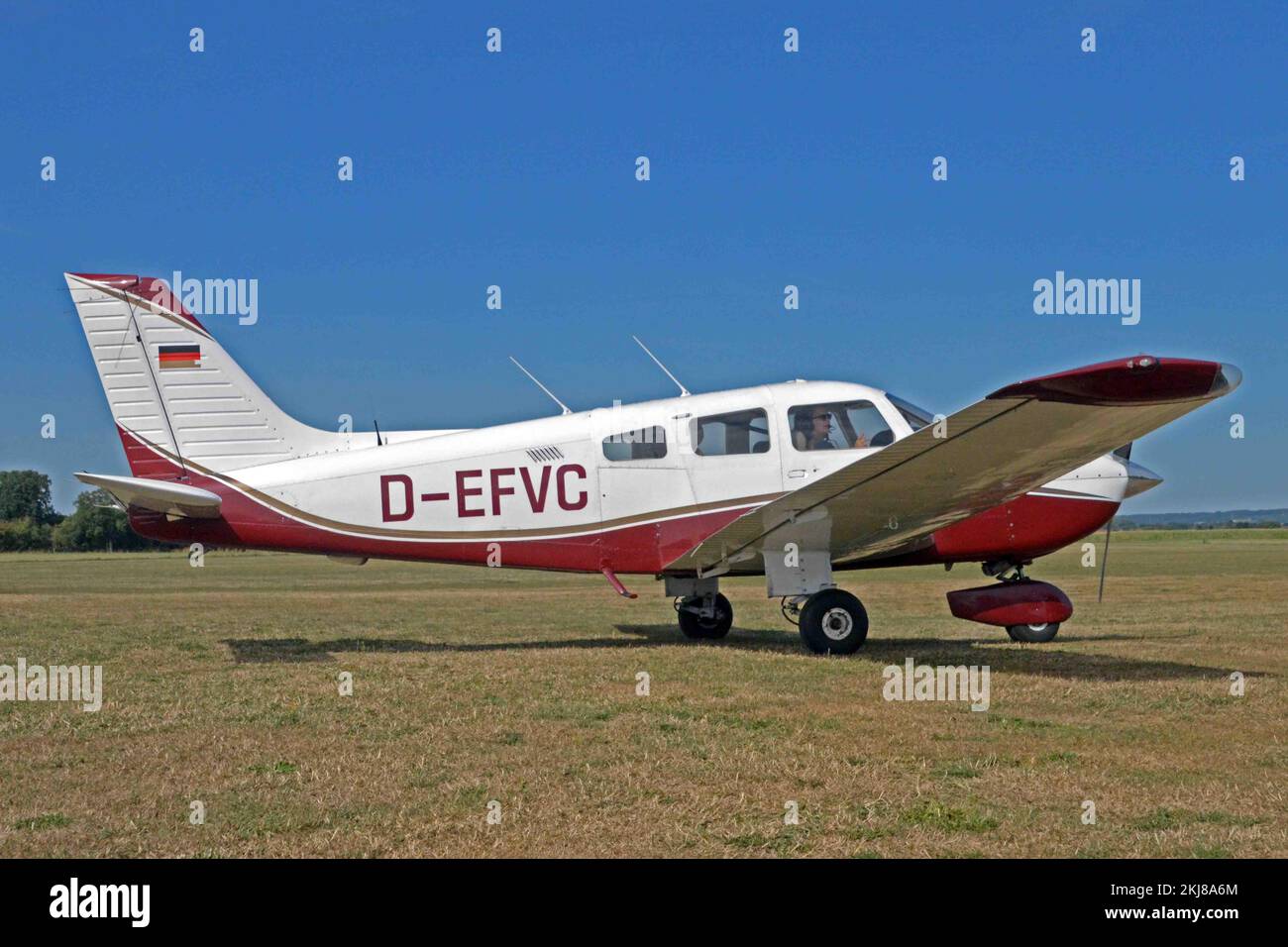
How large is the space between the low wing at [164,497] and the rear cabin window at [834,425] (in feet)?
20.0

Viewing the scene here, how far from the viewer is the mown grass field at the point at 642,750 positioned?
5043mm

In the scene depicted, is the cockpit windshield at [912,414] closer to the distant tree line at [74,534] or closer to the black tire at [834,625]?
the black tire at [834,625]

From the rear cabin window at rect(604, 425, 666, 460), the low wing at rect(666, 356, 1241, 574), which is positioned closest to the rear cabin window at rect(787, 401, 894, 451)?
the low wing at rect(666, 356, 1241, 574)

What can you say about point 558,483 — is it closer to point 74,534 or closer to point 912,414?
point 912,414

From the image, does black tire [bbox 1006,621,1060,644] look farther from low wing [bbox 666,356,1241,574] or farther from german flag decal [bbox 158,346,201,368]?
german flag decal [bbox 158,346,201,368]

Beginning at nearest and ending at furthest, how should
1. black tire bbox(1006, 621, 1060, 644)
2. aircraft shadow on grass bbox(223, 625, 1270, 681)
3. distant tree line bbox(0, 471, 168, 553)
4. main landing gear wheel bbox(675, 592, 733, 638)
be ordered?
aircraft shadow on grass bbox(223, 625, 1270, 681)
black tire bbox(1006, 621, 1060, 644)
main landing gear wheel bbox(675, 592, 733, 638)
distant tree line bbox(0, 471, 168, 553)

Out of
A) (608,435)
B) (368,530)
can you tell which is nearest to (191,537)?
(368,530)

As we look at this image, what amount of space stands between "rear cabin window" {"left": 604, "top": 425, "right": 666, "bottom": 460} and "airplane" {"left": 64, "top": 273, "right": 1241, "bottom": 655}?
0.05 ft

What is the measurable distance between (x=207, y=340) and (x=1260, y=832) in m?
10.9

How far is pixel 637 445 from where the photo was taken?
12.5 m

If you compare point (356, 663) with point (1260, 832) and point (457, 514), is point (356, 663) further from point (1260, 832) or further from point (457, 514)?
point (1260, 832)

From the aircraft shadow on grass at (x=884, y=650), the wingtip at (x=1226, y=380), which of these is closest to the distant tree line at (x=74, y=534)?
the aircraft shadow on grass at (x=884, y=650)

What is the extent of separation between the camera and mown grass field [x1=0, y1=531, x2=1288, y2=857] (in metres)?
5.04
